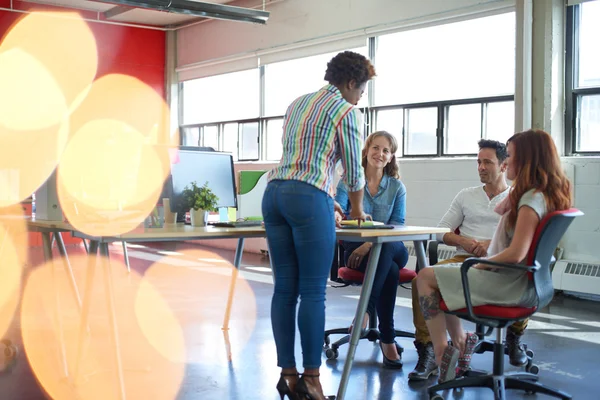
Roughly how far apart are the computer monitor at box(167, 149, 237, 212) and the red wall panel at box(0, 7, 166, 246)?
6.82 metres

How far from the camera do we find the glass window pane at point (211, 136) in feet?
34.0

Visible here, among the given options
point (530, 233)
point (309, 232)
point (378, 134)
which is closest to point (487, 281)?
point (530, 233)

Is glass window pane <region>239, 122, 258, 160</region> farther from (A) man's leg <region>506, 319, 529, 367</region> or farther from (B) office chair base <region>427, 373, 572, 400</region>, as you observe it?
(B) office chair base <region>427, 373, 572, 400</region>

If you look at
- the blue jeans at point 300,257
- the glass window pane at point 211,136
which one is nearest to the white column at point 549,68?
the blue jeans at point 300,257

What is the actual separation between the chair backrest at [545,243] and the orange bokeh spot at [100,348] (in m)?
1.65

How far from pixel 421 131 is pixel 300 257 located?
4.64 m

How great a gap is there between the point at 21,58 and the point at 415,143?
5807 mm

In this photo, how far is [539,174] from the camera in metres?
2.81

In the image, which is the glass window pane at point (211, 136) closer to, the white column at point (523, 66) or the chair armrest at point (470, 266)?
the white column at point (523, 66)

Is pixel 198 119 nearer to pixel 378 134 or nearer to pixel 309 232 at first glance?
pixel 378 134

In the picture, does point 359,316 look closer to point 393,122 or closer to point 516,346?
point 516,346

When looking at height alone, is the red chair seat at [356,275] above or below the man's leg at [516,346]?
above

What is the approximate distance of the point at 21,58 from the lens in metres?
9.67

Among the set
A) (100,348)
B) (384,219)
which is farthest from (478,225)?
(100,348)
